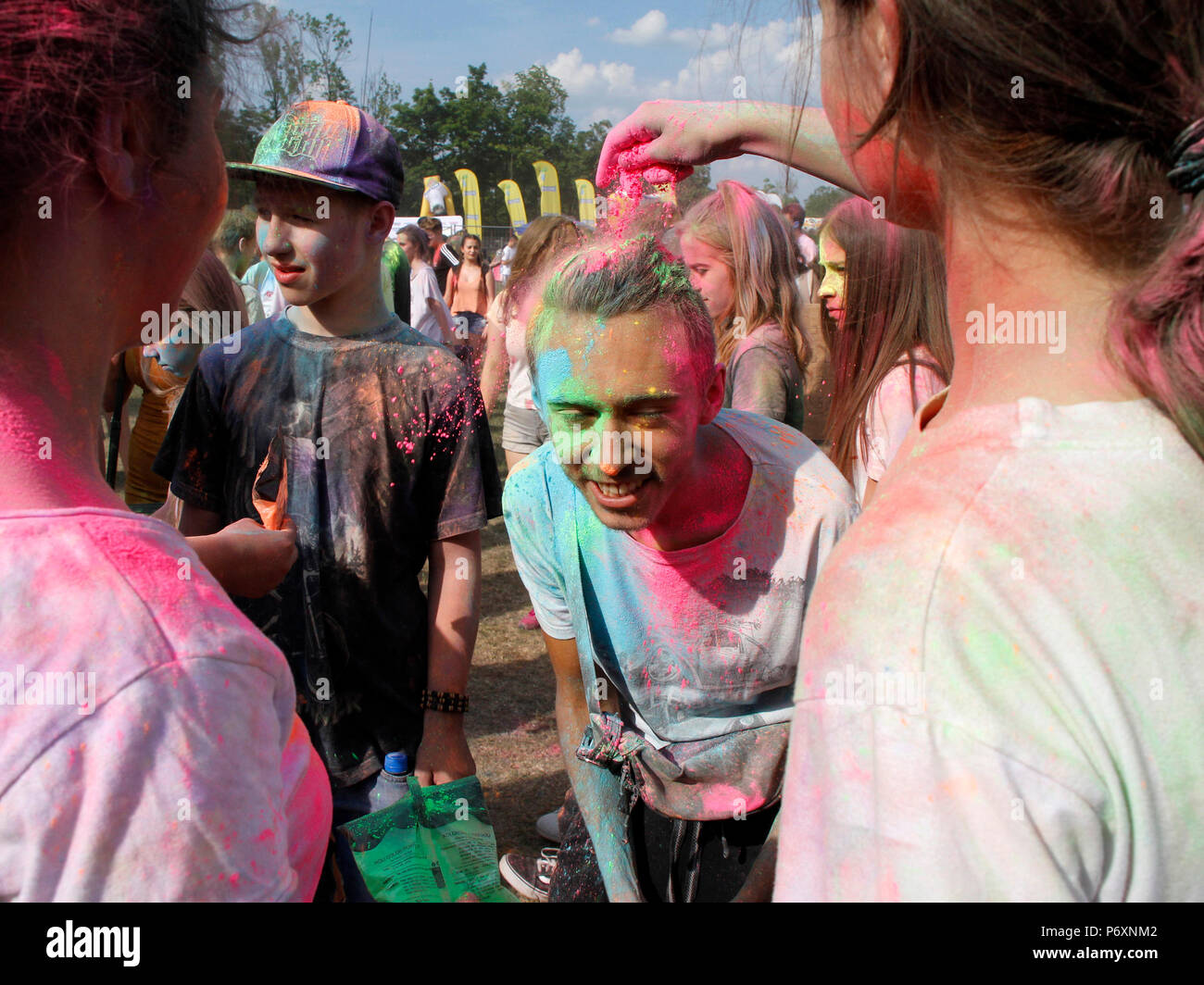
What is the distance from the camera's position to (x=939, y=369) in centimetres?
298

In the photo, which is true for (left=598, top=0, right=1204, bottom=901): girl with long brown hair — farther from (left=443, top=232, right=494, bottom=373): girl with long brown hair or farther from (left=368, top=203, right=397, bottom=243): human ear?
(left=443, top=232, right=494, bottom=373): girl with long brown hair

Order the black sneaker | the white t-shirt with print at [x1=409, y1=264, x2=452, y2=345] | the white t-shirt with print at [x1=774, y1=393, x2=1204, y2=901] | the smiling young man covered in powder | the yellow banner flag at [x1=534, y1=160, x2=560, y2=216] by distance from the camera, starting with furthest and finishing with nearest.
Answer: the yellow banner flag at [x1=534, y1=160, x2=560, y2=216]
the white t-shirt with print at [x1=409, y1=264, x2=452, y2=345]
the black sneaker
the smiling young man covered in powder
the white t-shirt with print at [x1=774, y1=393, x2=1204, y2=901]

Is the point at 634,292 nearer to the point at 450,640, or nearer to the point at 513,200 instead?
the point at 450,640

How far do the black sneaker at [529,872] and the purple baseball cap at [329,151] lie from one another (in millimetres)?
2485

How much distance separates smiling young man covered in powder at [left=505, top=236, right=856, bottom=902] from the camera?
79.9 inches

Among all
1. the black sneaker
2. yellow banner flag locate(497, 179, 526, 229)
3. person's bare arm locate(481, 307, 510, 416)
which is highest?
yellow banner flag locate(497, 179, 526, 229)

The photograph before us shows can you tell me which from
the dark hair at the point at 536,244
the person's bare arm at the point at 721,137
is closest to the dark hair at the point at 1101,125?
the person's bare arm at the point at 721,137

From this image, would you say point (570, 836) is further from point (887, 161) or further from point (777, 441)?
point (887, 161)

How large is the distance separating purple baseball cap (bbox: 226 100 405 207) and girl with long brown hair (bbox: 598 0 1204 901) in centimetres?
204

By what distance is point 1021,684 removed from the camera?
713 mm

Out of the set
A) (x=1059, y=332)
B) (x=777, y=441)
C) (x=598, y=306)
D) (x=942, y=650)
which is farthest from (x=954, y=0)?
(x=777, y=441)

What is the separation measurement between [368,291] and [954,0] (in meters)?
2.25

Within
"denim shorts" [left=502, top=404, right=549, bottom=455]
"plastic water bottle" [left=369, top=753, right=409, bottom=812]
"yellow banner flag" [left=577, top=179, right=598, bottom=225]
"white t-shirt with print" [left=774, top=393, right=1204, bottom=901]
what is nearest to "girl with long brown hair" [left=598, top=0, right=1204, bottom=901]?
"white t-shirt with print" [left=774, top=393, right=1204, bottom=901]

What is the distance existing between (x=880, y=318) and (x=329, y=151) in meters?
1.92
